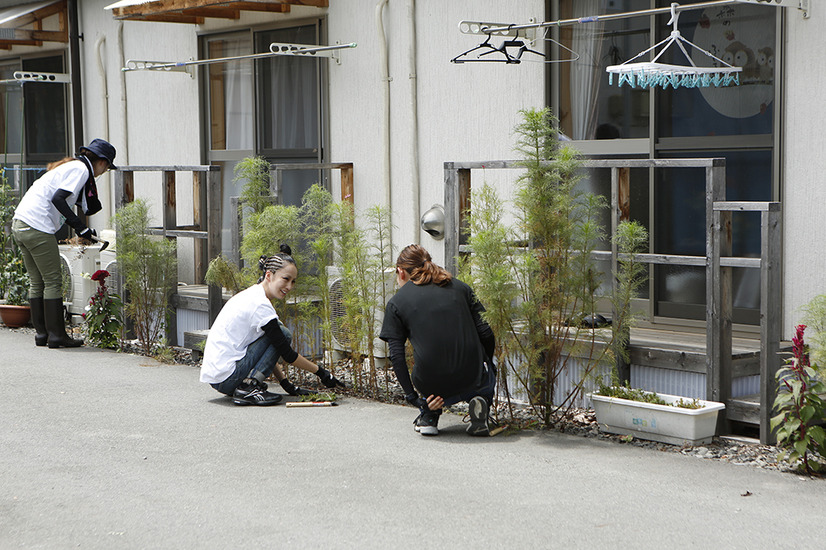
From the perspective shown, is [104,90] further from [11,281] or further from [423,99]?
[423,99]

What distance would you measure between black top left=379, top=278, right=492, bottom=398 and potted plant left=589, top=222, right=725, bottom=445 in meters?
0.79

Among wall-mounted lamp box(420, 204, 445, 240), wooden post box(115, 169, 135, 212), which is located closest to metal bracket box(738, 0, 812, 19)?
wall-mounted lamp box(420, 204, 445, 240)

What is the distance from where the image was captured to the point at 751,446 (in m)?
6.02

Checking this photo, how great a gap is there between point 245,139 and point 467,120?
330cm

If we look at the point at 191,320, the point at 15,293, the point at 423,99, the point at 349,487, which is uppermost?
the point at 423,99

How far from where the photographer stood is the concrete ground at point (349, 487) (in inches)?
182

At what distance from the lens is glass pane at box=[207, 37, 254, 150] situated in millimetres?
11398

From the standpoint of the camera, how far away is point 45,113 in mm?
14414

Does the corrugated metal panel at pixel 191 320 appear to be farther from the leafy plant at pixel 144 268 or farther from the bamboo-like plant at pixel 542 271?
the bamboo-like plant at pixel 542 271

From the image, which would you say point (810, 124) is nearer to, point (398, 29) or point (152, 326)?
point (398, 29)

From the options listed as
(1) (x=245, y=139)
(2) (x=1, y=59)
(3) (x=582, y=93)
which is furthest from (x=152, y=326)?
(2) (x=1, y=59)

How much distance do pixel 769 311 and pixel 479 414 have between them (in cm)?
178

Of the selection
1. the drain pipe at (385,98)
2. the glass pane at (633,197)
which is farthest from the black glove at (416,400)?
the drain pipe at (385,98)

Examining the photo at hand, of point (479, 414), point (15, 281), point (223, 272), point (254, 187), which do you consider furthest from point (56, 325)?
point (479, 414)
